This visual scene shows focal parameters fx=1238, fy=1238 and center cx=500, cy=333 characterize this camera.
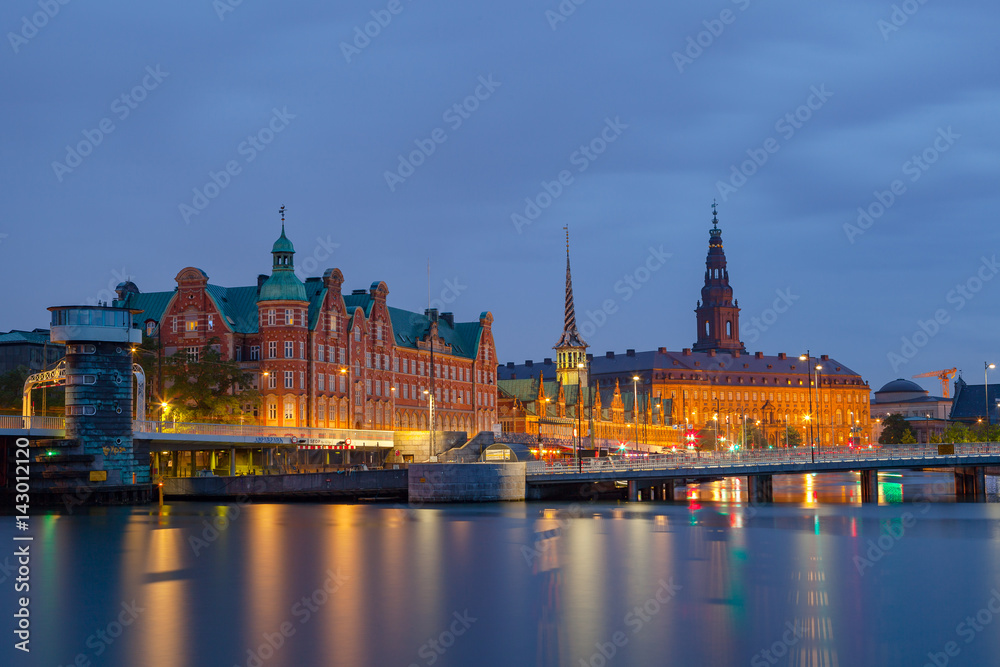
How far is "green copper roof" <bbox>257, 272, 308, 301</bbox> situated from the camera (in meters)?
120

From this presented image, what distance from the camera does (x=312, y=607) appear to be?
41.1 meters

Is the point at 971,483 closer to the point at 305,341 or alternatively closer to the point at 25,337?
the point at 305,341

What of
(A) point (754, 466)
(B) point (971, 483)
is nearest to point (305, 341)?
(A) point (754, 466)

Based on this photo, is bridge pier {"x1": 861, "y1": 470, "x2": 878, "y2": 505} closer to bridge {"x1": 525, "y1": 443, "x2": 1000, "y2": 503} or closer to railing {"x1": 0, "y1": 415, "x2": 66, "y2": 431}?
bridge {"x1": 525, "y1": 443, "x2": 1000, "y2": 503}

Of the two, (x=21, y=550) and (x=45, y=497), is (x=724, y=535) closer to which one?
(x=21, y=550)

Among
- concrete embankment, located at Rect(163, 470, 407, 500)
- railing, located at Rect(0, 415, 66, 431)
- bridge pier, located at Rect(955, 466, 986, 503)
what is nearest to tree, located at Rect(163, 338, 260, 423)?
concrete embankment, located at Rect(163, 470, 407, 500)

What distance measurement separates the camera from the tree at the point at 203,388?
352 ft

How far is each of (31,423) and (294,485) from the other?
69.5ft

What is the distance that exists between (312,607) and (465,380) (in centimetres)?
11899

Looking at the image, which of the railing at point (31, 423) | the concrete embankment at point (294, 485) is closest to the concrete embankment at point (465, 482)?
the concrete embankment at point (294, 485)

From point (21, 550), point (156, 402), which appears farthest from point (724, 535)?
→ point (156, 402)

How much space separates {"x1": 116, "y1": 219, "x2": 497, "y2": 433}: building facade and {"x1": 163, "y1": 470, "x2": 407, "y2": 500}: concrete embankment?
1406 cm

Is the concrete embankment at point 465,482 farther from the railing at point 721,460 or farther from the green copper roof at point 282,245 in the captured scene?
the green copper roof at point 282,245

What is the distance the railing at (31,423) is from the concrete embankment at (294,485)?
13.6m
